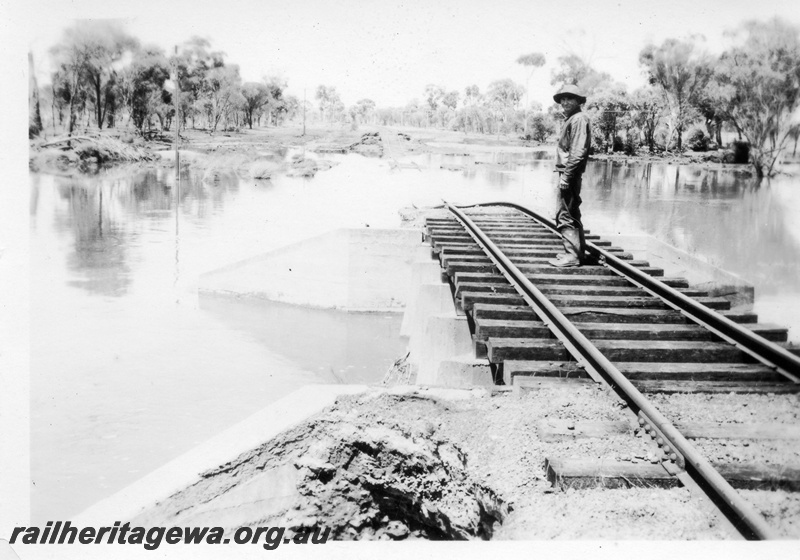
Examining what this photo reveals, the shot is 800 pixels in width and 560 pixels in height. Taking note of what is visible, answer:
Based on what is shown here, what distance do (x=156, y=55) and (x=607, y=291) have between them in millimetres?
4708

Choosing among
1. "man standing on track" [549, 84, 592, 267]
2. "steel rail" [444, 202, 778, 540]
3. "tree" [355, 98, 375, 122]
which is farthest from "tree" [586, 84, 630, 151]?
"tree" [355, 98, 375, 122]

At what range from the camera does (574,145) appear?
4.95 meters

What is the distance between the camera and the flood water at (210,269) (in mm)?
6070

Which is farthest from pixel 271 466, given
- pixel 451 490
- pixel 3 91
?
pixel 3 91

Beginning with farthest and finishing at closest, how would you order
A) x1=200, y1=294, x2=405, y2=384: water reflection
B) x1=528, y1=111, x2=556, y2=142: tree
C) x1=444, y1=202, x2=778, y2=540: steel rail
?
1. x1=200, y1=294, x2=405, y2=384: water reflection
2. x1=528, y1=111, x2=556, y2=142: tree
3. x1=444, y1=202, x2=778, y2=540: steel rail

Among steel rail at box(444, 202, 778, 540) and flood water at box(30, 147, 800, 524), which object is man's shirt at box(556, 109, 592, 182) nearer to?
steel rail at box(444, 202, 778, 540)

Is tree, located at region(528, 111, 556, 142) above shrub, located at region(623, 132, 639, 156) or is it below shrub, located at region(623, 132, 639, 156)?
above

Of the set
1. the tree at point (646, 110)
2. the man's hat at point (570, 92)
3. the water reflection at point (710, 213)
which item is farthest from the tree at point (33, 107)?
the tree at point (646, 110)

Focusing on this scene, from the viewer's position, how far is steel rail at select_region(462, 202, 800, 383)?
158 inches

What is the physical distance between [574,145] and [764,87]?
6.26 feet

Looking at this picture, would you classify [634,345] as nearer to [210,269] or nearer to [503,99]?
[503,99]

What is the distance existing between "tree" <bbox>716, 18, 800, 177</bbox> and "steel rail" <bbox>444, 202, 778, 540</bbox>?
2.48 meters

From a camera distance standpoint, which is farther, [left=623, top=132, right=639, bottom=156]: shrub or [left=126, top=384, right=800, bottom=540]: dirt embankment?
[left=623, top=132, right=639, bottom=156]: shrub

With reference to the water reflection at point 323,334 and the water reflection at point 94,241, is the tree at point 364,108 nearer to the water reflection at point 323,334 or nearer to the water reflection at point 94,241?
the water reflection at point 94,241
